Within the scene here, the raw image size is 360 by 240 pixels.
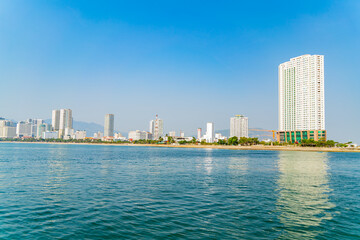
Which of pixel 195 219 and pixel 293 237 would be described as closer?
pixel 293 237

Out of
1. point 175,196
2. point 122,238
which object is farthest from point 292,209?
point 122,238

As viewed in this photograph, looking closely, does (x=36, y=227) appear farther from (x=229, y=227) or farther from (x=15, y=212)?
(x=229, y=227)

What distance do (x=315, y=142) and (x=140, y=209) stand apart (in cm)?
19665

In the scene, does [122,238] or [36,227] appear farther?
[36,227]

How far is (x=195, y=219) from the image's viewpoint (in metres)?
15.9

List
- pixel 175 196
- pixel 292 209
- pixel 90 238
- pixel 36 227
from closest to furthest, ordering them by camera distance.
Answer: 1. pixel 90 238
2. pixel 36 227
3. pixel 292 209
4. pixel 175 196

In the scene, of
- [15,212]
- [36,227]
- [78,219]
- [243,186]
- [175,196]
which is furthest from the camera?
[243,186]

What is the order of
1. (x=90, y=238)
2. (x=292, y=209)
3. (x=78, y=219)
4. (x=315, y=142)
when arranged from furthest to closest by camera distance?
(x=315, y=142)
(x=292, y=209)
(x=78, y=219)
(x=90, y=238)

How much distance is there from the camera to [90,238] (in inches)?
504

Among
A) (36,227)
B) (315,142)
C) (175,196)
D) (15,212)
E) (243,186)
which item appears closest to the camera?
(36,227)

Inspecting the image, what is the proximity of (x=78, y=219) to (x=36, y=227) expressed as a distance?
2346 millimetres

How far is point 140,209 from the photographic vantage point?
18.1m

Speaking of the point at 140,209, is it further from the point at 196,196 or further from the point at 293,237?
the point at 293,237

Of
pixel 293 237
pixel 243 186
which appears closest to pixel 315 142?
pixel 243 186
